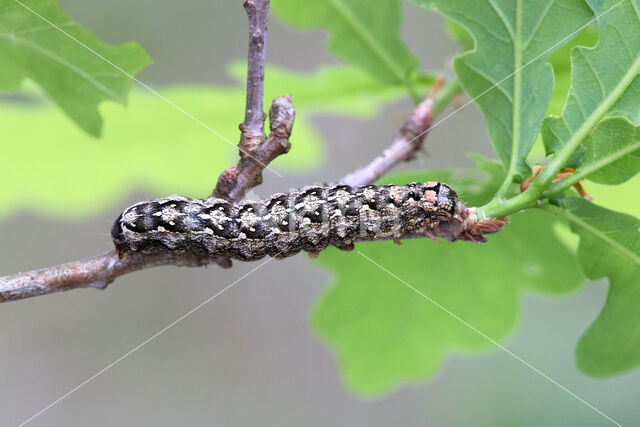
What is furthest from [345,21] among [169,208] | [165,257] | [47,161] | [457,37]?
[47,161]

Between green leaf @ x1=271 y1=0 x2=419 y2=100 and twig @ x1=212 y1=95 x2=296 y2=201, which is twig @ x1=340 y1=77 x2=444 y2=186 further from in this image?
twig @ x1=212 y1=95 x2=296 y2=201

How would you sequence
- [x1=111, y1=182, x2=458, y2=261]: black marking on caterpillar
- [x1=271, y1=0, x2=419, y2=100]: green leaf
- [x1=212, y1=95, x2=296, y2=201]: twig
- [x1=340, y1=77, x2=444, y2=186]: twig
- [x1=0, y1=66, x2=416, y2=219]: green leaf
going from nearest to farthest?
[x1=212, y1=95, x2=296, y2=201]: twig → [x1=111, y1=182, x2=458, y2=261]: black marking on caterpillar → [x1=340, y1=77, x2=444, y2=186]: twig → [x1=271, y1=0, x2=419, y2=100]: green leaf → [x1=0, y1=66, x2=416, y2=219]: green leaf

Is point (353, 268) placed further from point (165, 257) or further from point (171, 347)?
point (171, 347)

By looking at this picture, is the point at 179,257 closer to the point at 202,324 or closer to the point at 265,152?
the point at 265,152

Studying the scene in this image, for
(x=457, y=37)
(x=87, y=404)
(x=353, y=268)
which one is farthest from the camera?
(x=87, y=404)

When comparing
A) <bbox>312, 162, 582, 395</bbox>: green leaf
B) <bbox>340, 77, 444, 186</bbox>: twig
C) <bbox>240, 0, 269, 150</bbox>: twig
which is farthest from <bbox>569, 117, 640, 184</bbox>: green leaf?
<bbox>240, 0, 269, 150</bbox>: twig
